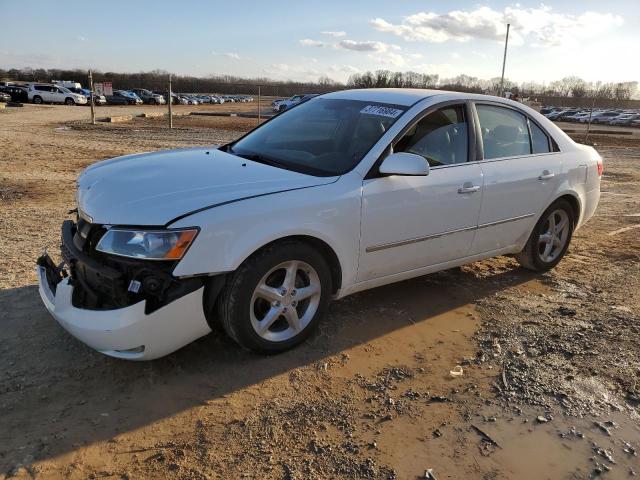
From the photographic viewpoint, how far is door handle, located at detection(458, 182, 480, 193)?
13.6ft

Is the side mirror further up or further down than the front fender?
further up

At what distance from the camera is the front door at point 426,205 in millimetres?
3678

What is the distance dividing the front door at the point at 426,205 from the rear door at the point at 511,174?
176mm

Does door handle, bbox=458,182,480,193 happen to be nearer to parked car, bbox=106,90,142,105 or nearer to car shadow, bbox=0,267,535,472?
car shadow, bbox=0,267,535,472

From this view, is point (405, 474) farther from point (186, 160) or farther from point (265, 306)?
point (186, 160)

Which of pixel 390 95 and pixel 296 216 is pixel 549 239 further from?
pixel 296 216

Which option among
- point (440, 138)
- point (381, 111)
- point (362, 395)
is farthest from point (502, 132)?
point (362, 395)

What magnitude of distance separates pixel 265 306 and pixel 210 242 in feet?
2.22

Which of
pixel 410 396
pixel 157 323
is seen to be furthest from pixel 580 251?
pixel 157 323

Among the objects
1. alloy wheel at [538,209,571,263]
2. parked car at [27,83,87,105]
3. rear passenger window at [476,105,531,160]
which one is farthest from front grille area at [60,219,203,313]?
parked car at [27,83,87,105]

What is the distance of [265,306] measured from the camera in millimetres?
3420

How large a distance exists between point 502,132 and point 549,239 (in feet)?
4.21

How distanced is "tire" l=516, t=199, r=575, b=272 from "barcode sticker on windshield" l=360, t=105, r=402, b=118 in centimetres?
196

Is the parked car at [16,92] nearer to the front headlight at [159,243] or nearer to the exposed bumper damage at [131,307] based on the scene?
the exposed bumper damage at [131,307]
